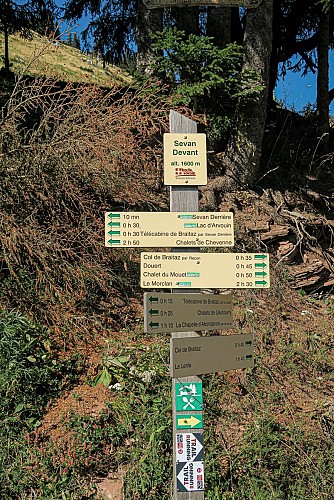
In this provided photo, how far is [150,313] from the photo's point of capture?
3.75 meters

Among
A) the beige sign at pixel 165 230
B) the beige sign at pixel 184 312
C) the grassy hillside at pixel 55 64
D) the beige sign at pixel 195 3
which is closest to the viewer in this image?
the beige sign at pixel 184 312

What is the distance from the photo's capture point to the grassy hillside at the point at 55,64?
22.1ft

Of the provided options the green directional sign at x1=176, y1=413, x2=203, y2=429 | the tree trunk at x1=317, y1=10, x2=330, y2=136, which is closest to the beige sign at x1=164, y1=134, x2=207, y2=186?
the green directional sign at x1=176, y1=413, x2=203, y2=429

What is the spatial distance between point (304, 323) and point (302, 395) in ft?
4.87

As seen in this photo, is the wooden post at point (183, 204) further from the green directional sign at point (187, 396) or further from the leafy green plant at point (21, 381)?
the leafy green plant at point (21, 381)

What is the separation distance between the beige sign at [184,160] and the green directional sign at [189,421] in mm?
1441

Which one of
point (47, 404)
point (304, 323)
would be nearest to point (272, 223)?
point (304, 323)

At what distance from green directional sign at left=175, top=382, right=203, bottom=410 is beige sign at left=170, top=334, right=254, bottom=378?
0.56 feet

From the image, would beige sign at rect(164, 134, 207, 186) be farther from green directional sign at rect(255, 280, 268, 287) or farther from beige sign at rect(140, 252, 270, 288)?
green directional sign at rect(255, 280, 268, 287)

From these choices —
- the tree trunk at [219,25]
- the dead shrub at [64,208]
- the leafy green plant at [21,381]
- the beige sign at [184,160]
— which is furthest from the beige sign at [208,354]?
the tree trunk at [219,25]

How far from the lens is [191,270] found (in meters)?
3.96

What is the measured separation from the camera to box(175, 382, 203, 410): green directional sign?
3.93m

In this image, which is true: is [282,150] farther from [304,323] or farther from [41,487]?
[41,487]

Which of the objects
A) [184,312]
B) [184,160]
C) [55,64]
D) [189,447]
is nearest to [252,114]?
[184,160]
